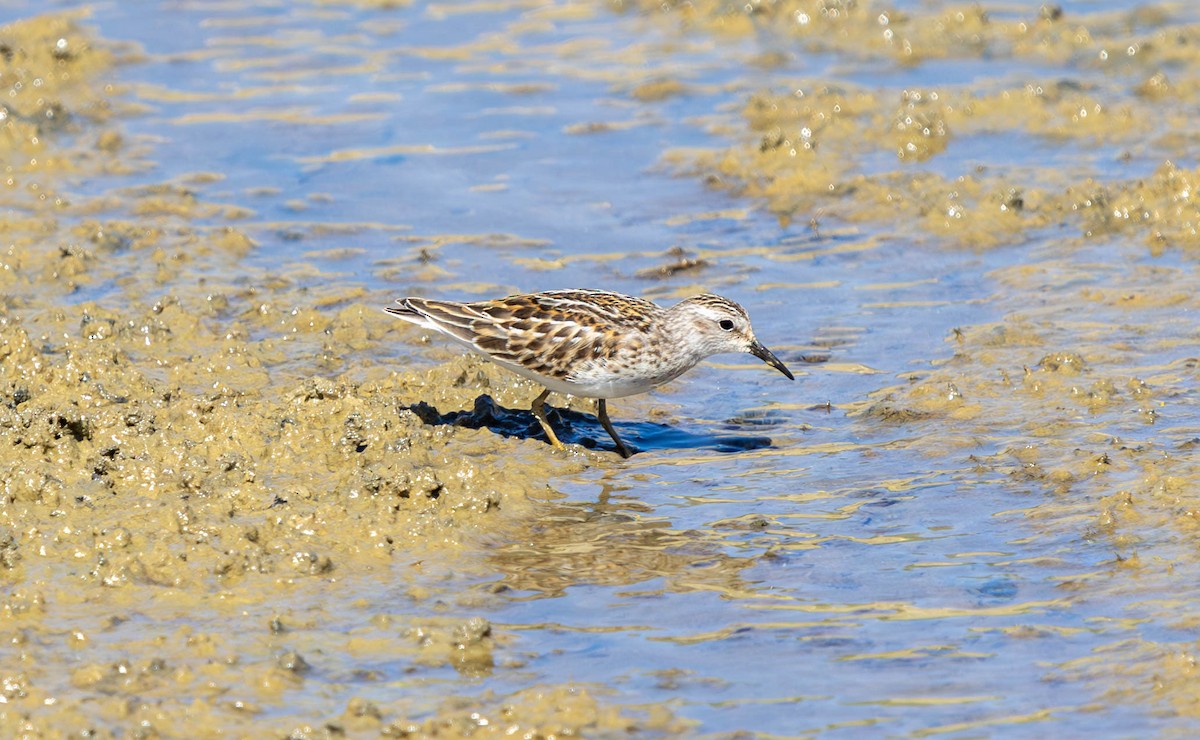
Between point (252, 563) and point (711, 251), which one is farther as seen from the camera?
point (711, 251)

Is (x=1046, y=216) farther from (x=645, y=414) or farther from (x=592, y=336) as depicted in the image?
(x=592, y=336)

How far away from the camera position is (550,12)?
66.8ft

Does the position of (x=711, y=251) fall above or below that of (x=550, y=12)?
below

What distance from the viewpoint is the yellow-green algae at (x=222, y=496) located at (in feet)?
23.6

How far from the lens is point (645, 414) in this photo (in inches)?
448

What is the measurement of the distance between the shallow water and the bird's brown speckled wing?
2.11 feet

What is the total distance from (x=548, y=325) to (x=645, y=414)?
4.58 feet

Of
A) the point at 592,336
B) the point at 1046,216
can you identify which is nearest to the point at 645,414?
the point at 592,336

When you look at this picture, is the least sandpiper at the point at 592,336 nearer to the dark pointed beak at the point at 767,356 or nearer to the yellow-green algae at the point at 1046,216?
the dark pointed beak at the point at 767,356

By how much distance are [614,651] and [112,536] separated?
9.35 feet

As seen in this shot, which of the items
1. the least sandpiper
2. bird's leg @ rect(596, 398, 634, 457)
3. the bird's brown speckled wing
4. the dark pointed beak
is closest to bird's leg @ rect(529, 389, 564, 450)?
the least sandpiper

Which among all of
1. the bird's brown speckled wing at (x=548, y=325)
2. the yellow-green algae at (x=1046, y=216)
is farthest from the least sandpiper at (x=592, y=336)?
the yellow-green algae at (x=1046, y=216)

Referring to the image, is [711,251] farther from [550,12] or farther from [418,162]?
[550,12]

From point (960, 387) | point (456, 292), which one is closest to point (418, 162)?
point (456, 292)
